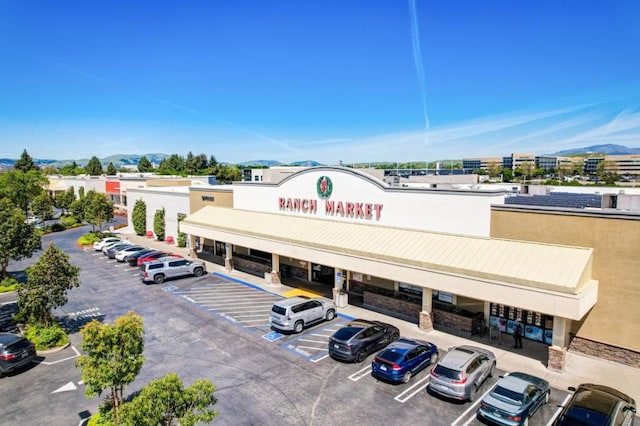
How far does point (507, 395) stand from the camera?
1473 centimetres

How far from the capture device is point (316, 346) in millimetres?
21516

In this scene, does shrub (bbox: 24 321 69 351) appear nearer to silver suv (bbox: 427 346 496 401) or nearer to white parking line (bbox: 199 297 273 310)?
white parking line (bbox: 199 297 273 310)

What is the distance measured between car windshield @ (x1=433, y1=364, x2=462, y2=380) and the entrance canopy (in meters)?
5.00

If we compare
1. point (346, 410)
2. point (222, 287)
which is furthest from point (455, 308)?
point (222, 287)

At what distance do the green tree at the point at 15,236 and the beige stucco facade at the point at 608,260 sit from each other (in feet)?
105

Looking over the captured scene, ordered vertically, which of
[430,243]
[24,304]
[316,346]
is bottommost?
[316,346]

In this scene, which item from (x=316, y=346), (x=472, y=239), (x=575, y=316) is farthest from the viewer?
(x=472, y=239)

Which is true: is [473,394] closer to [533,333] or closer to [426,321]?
[426,321]

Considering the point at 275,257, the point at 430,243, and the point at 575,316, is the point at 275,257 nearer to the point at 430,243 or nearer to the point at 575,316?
the point at 430,243

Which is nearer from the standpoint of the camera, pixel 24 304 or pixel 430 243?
pixel 24 304

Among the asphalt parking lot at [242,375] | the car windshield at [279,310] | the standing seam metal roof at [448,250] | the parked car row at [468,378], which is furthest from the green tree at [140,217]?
the parked car row at [468,378]

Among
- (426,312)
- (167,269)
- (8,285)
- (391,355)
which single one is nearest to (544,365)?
(426,312)

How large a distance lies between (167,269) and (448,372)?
2448cm

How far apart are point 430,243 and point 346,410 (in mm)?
11170
